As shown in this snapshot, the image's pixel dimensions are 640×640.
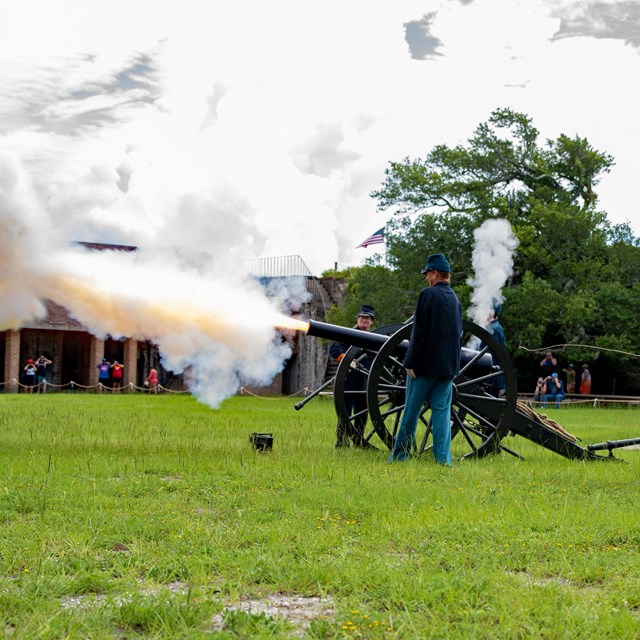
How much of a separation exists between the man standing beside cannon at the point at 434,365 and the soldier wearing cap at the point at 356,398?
1317 mm

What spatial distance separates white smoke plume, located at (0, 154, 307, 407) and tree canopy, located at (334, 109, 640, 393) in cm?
2024

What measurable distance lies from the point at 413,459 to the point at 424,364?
86cm

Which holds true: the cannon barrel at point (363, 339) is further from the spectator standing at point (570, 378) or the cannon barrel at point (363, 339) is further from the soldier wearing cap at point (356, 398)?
the spectator standing at point (570, 378)

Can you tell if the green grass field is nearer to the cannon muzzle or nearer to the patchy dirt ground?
the patchy dirt ground

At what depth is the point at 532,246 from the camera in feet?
103

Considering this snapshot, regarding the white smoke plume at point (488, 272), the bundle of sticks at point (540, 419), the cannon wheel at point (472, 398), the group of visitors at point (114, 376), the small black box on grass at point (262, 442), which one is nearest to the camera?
the cannon wheel at point (472, 398)

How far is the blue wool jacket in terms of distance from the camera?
8.52m

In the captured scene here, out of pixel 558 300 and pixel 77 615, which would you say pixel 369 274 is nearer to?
pixel 558 300

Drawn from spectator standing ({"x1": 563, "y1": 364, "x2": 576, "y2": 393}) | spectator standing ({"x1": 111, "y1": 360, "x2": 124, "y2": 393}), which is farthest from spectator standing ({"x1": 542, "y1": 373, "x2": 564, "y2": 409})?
spectator standing ({"x1": 111, "y1": 360, "x2": 124, "y2": 393})

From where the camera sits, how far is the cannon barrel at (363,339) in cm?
937

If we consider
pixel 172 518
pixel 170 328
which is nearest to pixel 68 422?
pixel 170 328

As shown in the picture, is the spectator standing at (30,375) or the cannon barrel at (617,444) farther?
the spectator standing at (30,375)

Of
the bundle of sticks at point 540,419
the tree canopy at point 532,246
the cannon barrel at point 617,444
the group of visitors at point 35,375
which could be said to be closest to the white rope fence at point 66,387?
the group of visitors at point 35,375

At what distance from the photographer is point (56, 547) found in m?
4.60
